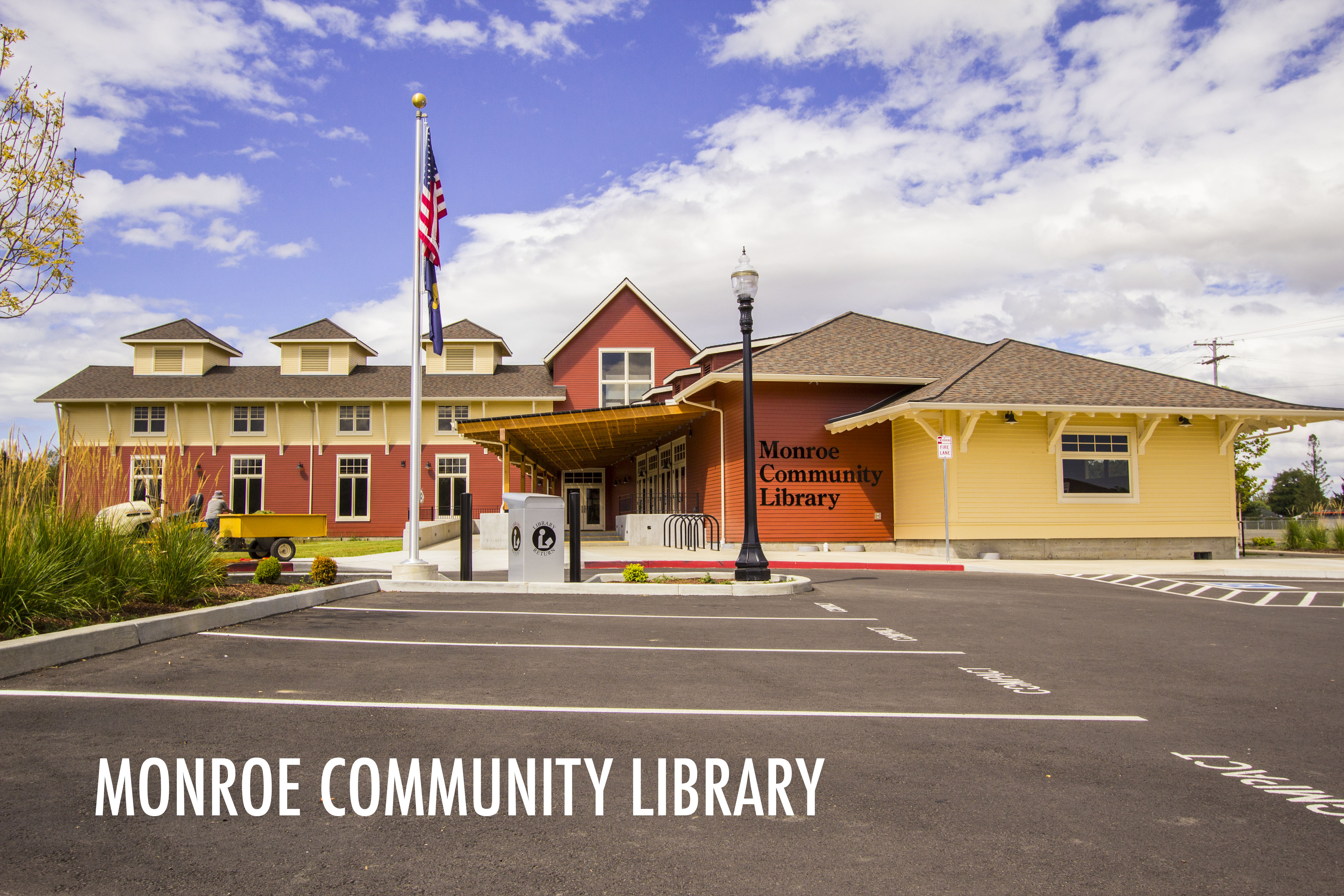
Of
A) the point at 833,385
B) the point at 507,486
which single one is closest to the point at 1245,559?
the point at 833,385

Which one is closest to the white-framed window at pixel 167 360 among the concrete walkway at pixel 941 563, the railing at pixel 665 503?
the railing at pixel 665 503

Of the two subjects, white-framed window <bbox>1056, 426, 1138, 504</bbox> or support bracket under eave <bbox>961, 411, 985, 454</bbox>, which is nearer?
support bracket under eave <bbox>961, 411, 985, 454</bbox>

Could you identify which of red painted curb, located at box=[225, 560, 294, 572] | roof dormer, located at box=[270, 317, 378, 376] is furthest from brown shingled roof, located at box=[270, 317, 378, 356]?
red painted curb, located at box=[225, 560, 294, 572]

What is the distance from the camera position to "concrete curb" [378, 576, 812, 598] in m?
12.2

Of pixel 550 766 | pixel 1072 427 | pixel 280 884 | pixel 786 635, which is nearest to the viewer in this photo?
pixel 280 884

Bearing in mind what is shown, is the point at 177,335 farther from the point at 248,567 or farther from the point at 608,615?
the point at 608,615

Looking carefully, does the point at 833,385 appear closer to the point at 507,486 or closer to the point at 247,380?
the point at 507,486

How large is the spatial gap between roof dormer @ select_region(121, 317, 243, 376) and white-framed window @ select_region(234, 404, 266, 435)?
2.80 meters

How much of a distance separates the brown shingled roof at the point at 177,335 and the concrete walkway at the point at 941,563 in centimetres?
2179

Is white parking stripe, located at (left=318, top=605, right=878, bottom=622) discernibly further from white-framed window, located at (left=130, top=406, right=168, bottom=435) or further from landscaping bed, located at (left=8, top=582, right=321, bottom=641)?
white-framed window, located at (left=130, top=406, right=168, bottom=435)

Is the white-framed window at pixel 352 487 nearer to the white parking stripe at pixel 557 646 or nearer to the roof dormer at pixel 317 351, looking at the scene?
the roof dormer at pixel 317 351

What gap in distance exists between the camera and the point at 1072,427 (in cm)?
2075

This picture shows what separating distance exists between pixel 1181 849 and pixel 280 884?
3474mm

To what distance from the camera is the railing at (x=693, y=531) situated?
23219 millimetres
